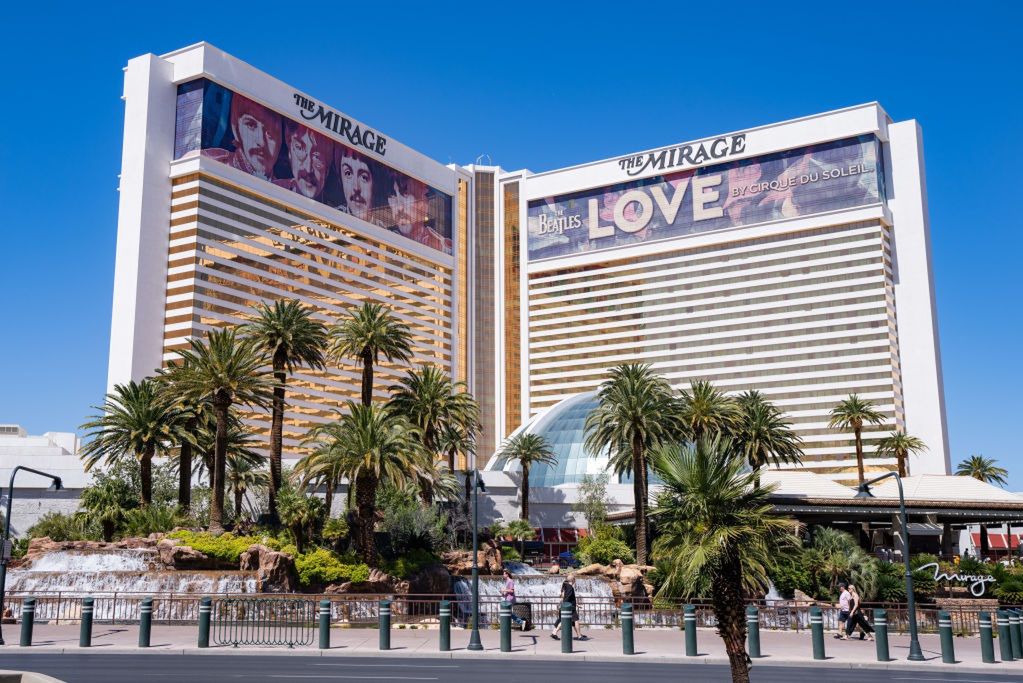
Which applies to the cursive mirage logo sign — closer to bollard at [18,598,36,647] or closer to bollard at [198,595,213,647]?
bollard at [198,595,213,647]

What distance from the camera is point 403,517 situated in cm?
5178

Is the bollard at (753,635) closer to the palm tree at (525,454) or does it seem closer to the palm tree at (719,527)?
the palm tree at (719,527)

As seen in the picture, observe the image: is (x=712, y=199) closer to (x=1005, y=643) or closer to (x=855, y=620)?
(x=855, y=620)

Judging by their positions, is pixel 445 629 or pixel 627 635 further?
pixel 445 629

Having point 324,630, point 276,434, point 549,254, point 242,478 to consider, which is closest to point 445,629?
point 324,630

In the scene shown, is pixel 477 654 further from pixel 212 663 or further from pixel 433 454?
pixel 433 454

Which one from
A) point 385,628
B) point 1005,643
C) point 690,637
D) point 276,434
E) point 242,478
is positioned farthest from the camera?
point 242,478

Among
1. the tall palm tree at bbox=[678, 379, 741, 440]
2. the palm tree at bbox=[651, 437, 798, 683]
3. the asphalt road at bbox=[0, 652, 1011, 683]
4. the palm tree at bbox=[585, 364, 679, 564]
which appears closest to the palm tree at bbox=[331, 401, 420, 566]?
the palm tree at bbox=[585, 364, 679, 564]

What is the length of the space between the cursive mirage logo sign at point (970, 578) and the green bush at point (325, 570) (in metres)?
28.5

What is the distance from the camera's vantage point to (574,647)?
95.8 ft

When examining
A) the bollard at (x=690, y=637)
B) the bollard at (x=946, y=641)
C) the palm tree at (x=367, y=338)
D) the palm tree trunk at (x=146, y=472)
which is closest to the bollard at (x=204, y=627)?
the bollard at (x=690, y=637)

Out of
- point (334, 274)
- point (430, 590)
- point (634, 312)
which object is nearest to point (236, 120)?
point (334, 274)

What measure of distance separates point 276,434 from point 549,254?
334ft

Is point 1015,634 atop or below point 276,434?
below
